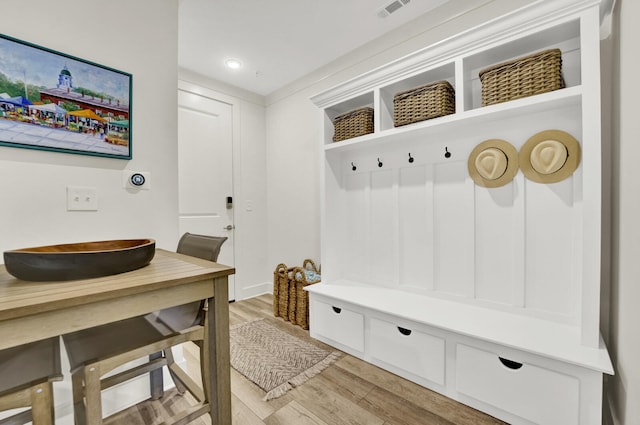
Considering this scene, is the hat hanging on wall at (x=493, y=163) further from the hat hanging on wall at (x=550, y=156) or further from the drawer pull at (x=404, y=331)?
the drawer pull at (x=404, y=331)

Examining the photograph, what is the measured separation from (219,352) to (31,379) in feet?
1.82

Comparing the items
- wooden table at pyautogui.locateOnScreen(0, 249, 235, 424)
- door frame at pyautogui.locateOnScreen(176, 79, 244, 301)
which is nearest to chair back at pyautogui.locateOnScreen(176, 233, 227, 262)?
wooden table at pyautogui.locateOnScreen(0, 249, 235, 424)

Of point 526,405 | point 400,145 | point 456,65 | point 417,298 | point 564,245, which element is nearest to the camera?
point 526,405

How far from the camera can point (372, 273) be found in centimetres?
236

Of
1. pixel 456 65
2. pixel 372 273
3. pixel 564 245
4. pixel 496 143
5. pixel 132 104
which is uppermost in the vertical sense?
pixel 456 65

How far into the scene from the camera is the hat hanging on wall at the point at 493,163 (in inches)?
66.1

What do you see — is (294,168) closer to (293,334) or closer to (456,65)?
(293,334)

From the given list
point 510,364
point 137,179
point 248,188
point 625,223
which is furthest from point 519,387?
point 248,188

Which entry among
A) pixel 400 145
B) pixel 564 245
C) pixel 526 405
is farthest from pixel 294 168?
pixel 526 405

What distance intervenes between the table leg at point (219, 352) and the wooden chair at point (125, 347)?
0.06m

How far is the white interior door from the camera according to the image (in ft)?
9.64

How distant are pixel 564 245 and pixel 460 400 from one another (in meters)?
1.02

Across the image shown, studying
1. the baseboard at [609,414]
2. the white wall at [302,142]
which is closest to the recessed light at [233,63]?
the white wall at [302,142]

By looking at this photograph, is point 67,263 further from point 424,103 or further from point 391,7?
point 391,7
